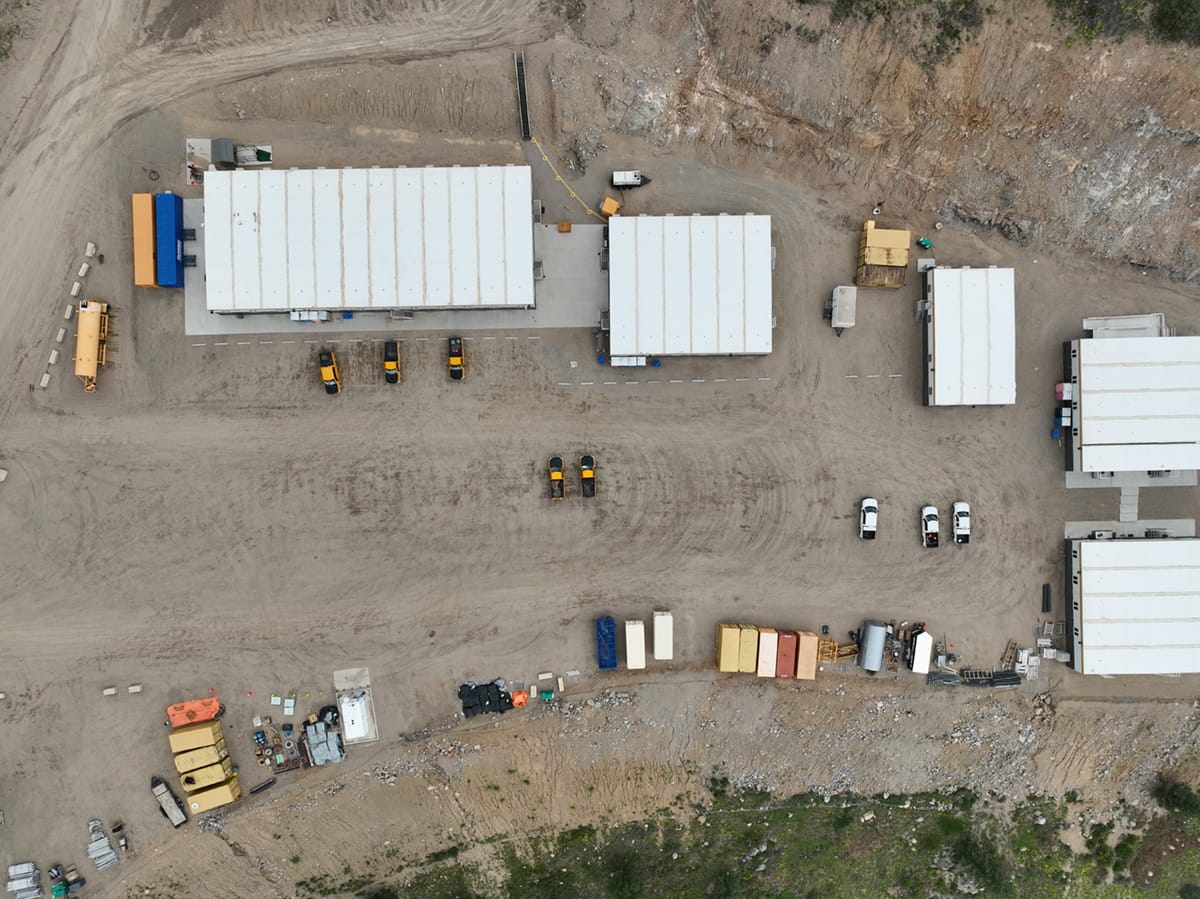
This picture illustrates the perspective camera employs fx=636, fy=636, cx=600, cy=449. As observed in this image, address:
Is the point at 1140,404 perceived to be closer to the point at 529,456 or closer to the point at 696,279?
the point at 696,279

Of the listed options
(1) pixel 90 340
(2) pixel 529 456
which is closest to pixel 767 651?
(2) pixel 529 456

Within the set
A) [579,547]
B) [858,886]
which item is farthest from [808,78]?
[858,886]

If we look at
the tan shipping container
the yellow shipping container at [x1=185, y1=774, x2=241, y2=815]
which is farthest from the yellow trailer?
the tan shipping container

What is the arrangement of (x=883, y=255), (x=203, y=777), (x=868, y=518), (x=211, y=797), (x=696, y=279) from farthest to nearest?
(x=868, y=518), (x=883, y=255), (x=211, y=797), (x=203, y=777), (x=696, y=279)

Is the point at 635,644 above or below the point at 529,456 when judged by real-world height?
below

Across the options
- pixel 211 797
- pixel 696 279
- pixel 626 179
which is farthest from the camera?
pixel 626 179

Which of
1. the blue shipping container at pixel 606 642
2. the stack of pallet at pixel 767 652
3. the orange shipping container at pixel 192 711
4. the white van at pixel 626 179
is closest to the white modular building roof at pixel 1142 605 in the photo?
the stack of pallet at pixel 767 652

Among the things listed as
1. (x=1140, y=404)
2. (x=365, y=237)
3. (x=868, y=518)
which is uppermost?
(x=365, y=237)
